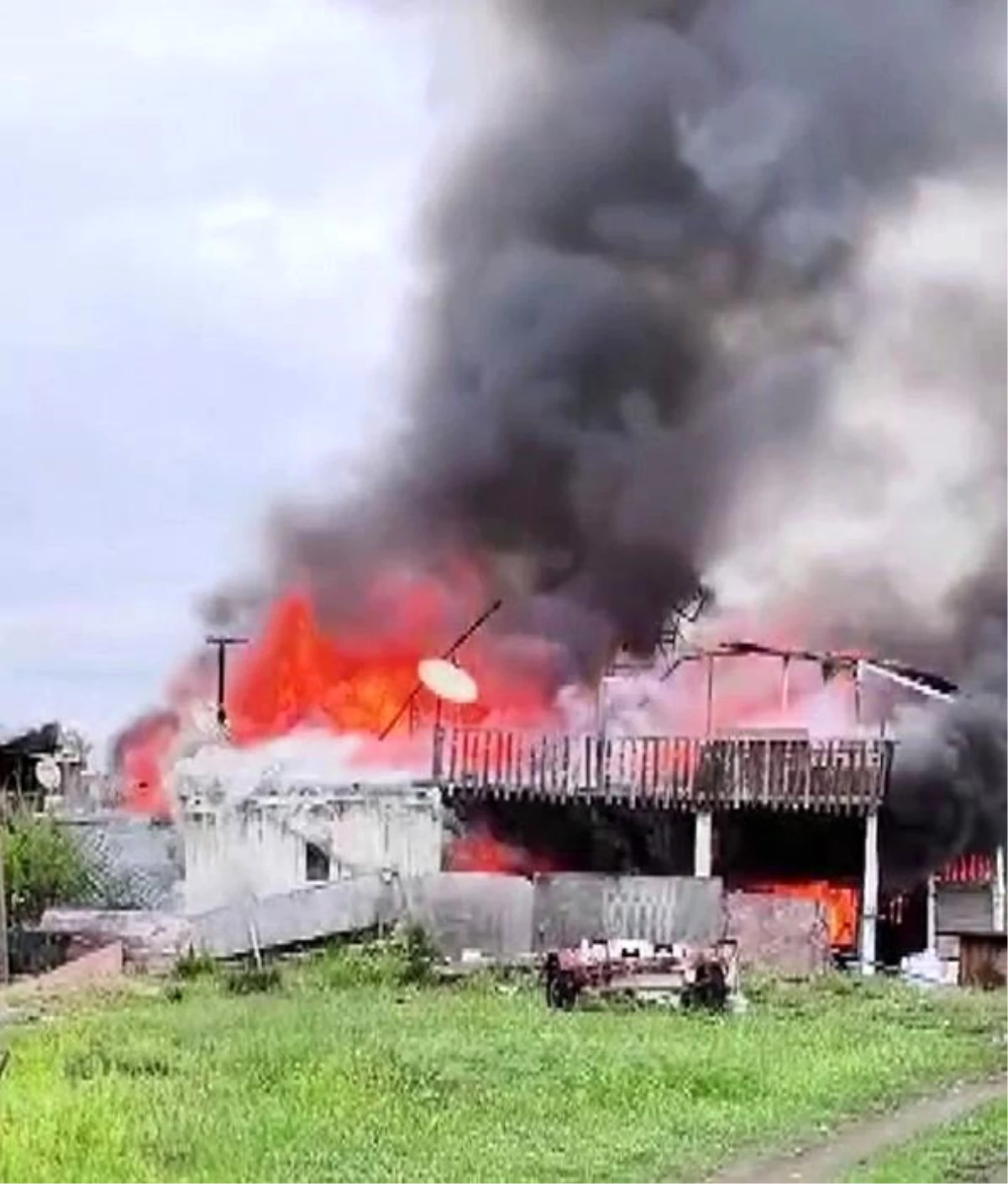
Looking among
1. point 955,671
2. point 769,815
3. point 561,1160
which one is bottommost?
point 561,1160

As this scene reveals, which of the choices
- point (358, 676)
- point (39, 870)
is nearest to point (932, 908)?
point (358, 676)

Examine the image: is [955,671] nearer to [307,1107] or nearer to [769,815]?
[769,815]

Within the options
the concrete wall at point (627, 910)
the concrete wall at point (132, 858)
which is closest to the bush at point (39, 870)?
the concrete wall at point (132, 858)

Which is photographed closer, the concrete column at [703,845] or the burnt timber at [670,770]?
the burnt timber at [670,770]

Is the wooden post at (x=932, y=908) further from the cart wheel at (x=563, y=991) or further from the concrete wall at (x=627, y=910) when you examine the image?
the cart wheel at (x=563, y=991)

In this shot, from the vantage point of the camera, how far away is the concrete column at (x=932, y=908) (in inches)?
1539

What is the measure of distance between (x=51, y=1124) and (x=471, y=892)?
17421 mm

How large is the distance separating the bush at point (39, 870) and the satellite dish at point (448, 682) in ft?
26.5

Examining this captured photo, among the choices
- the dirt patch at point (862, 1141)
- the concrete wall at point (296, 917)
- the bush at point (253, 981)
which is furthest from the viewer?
the concrete wall at point (296, 917)

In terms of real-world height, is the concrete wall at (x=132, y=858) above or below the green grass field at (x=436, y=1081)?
above

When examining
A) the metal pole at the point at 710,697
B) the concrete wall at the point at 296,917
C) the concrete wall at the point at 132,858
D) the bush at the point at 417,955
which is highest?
the metal pole at the point at 710,697

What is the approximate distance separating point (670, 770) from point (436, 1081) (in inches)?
711

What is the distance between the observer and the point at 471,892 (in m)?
34.4

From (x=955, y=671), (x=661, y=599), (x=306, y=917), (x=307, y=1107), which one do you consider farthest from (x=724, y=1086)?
(x=661, y=599)
